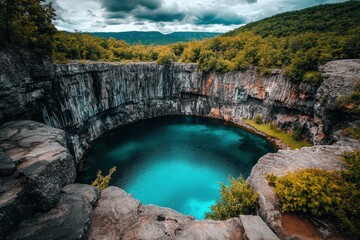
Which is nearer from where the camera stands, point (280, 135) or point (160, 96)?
point (280, 135)

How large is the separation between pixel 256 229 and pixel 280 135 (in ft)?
130

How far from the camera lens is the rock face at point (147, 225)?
1041 cm

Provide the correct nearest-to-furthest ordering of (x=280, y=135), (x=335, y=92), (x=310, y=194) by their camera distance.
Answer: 1. (x=310, y=194)
2. (x=335, y=92)
3. (x=280, y=135)

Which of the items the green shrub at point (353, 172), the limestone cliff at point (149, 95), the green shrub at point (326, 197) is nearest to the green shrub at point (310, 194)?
the green shrub at point (326, 197)

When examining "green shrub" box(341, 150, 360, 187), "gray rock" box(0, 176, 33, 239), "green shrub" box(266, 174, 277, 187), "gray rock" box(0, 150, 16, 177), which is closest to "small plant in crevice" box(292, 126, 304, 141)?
"green shrub" box(341, 150, 360, 187)

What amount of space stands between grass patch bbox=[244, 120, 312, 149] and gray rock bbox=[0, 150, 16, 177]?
43.9 meters

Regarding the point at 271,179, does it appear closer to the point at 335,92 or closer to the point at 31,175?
the point at 31,175

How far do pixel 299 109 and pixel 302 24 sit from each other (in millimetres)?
38941

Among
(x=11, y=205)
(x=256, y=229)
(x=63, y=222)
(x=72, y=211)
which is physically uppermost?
(x=11, y=205)

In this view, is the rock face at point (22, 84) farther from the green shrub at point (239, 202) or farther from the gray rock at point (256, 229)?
the gray rock at point (256, 229)

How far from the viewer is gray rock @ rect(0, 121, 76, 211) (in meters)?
10.3

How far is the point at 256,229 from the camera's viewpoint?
10.6 metres

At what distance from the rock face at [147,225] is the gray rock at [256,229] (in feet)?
1.47

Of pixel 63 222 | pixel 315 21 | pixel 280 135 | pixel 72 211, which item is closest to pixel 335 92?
pixel 280 135
